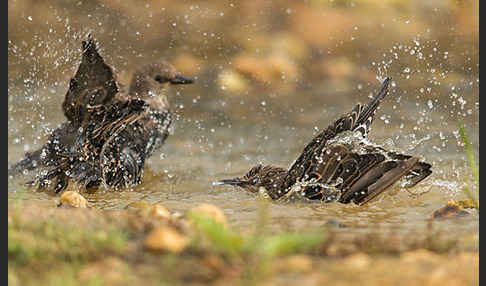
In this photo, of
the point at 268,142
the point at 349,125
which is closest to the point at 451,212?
the point at 349,125

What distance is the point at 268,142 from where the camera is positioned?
23.9ft

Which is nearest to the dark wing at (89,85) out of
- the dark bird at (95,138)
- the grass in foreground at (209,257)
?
the dark bird at (95,138)

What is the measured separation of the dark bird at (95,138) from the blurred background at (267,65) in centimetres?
64

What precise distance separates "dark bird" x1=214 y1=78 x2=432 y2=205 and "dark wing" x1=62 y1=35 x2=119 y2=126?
168 centimetres

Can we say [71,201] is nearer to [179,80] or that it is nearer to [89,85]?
[89,85]

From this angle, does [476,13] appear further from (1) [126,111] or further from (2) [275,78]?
(1) [126,111]

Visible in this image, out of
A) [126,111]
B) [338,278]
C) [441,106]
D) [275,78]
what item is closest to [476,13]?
[441,106]

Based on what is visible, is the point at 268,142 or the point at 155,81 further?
the point at 268,142

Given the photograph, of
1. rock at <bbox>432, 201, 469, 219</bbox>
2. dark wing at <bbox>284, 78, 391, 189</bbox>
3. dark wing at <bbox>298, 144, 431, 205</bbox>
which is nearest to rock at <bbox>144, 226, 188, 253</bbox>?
rock at <bbox>432, 201, 469, 219</bbox>

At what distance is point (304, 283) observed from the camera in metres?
2.17

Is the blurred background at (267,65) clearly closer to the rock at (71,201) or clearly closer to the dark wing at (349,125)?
the dark wing at (349,125)

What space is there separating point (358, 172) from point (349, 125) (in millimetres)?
374

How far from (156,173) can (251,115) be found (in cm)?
215

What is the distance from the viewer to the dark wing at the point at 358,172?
4266 millimetres
